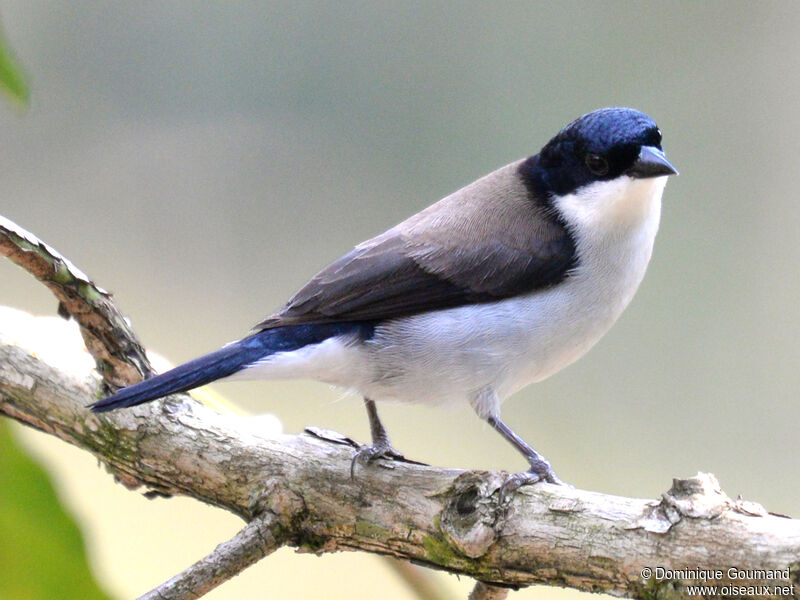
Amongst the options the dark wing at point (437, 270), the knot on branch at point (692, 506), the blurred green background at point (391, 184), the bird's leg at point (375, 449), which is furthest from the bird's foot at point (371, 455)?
the blurred green background at point (391, 184)

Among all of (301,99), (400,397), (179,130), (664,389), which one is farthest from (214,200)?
(400,397)

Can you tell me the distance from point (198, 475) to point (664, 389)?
3.31 metres

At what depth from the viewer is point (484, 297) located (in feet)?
6.81

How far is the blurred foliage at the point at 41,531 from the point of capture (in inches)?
53.6

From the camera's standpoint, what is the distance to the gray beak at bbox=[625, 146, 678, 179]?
199 centimetres

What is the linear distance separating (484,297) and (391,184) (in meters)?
3.18

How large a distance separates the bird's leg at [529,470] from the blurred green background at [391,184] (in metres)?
2.23

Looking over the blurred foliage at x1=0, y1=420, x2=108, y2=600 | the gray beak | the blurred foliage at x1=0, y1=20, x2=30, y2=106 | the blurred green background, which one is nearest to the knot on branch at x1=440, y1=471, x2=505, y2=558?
the blurred foliage at x1=0, y1=420, x2=108, y2=600

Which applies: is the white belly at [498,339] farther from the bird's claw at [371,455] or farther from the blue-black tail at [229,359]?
the bird's claw at [371,455]

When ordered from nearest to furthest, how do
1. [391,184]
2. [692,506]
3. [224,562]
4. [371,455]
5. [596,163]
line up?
1. [692,506]
2. [224,562]
3. [371,455]
4. [596,163]
5. [391,184]

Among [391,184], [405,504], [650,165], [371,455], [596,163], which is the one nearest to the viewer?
[405,504]

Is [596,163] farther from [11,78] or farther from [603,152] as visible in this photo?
[11,78]
